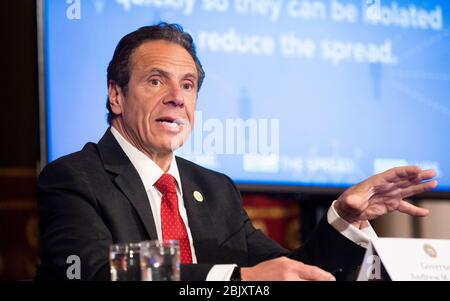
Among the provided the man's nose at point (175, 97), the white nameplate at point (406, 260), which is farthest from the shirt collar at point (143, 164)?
the white nameplate at point (406, 260)

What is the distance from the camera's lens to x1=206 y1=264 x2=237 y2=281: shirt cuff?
159 centimetres

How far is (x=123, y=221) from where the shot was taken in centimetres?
191

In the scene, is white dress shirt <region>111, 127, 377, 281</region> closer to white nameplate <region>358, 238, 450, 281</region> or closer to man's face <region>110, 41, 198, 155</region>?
man's face <region>110, 41, 198, 155</region>

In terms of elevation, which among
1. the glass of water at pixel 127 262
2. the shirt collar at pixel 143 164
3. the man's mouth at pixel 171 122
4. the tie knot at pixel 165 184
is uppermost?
Answer: the man's mouth at pixel 171 122

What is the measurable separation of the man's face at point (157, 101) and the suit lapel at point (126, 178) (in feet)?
0.18

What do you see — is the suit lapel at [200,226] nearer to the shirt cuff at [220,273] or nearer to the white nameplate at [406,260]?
the shirt cuff at [220,273]

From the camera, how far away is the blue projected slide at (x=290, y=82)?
2242 mm

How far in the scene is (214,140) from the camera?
2.31 meters

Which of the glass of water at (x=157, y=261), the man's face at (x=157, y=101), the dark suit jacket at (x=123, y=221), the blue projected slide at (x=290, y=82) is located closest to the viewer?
the glass of water at (x=157, y=261)

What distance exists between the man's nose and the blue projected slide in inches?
8.9

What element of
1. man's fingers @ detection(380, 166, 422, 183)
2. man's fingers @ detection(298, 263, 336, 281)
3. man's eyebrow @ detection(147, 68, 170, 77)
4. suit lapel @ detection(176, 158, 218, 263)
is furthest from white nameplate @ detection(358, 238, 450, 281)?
man's eyebrow @ detection(147, 68, 170, 77)

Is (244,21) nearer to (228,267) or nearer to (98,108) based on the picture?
(98,108)

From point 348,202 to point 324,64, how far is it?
2.99 ft
